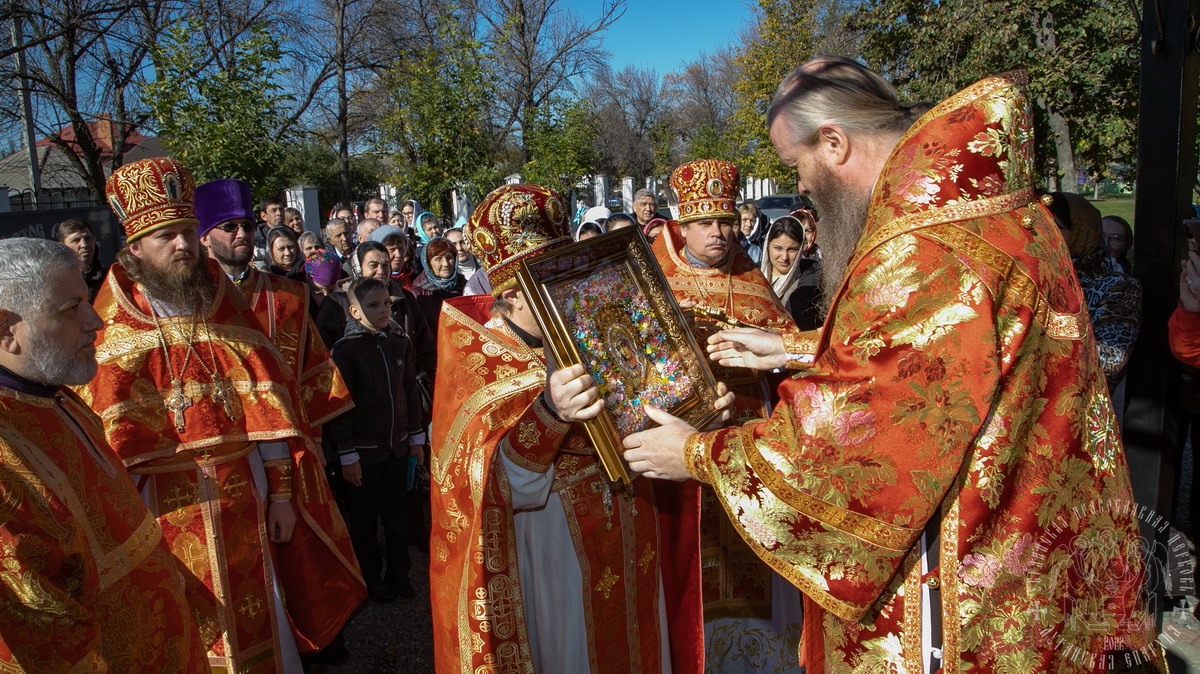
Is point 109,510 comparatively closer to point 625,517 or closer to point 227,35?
point 625,517

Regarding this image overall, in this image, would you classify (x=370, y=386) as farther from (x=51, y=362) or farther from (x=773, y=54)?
(x=773, y=54)

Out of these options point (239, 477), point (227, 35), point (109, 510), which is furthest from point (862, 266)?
point (227, 35)

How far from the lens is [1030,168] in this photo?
1992mm

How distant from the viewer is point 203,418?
345cm

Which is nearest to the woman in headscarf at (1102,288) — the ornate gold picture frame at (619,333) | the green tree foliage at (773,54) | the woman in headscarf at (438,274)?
the ornate gold picture frame at (619,333)

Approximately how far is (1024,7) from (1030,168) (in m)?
12.2

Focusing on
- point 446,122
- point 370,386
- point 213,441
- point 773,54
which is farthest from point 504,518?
point 773,54

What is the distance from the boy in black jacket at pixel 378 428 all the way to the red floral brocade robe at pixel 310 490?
2.56ft

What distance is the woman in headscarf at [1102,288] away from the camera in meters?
3.98

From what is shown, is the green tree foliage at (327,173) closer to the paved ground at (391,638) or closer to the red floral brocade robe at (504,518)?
the paved ground at (391,638)

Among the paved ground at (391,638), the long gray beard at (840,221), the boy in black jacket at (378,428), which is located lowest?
the paved ground at (391,638)

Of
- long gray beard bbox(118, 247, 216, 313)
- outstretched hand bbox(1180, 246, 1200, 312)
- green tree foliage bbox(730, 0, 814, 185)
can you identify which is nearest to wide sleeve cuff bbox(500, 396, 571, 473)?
long gray beard bbox(118, 247, 216, 313)

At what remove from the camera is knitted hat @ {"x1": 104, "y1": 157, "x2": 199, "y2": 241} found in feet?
11.2

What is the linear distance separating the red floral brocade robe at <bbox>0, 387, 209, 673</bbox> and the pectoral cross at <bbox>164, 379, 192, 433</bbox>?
70 cm
